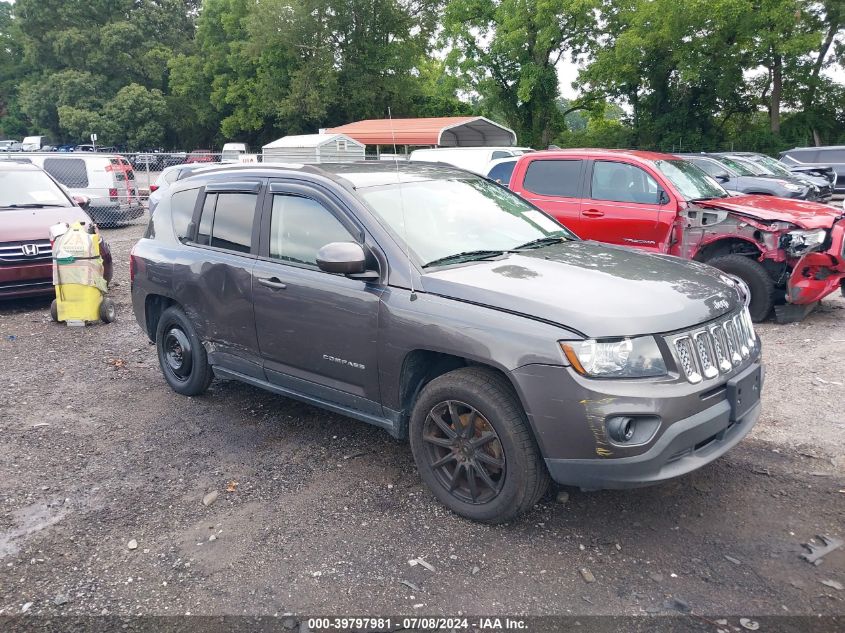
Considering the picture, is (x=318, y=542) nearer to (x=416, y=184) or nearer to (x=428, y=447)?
(x=428, y=447)

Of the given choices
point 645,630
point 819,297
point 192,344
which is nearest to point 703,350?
point 645,630

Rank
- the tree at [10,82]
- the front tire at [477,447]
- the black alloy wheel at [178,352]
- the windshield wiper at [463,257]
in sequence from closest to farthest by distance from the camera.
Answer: the front tire at [477,447]
the windshield wiper at [463,257]
the black alloy wheel at [178,352]
the tree at [10,82]

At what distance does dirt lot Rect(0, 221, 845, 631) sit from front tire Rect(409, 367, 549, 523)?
0.17 m

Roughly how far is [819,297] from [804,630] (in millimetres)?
5118

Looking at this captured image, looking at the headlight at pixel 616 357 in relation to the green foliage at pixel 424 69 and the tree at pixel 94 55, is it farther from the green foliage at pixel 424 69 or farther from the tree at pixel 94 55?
the tree at pixel 94 55

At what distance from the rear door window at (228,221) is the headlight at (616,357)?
2.49 metres

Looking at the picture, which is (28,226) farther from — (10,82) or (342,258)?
(10,82)

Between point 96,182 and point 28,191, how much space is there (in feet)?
26.2

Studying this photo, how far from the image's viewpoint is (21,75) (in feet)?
214

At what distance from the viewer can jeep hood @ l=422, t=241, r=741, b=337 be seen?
10.2ft

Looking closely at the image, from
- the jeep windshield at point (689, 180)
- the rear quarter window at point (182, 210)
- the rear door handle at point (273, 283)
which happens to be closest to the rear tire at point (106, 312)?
the rear quarter window at point (182, 210)

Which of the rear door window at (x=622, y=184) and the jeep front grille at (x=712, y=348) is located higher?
the rear door window at (x=622, y=184)

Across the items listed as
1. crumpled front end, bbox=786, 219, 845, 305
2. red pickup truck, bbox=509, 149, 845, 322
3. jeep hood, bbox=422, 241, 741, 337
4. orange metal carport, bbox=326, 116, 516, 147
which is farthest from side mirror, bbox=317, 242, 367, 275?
orange metal carport, bbox=326, 116, 516, 147

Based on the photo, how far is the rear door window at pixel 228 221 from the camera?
15.1ft
